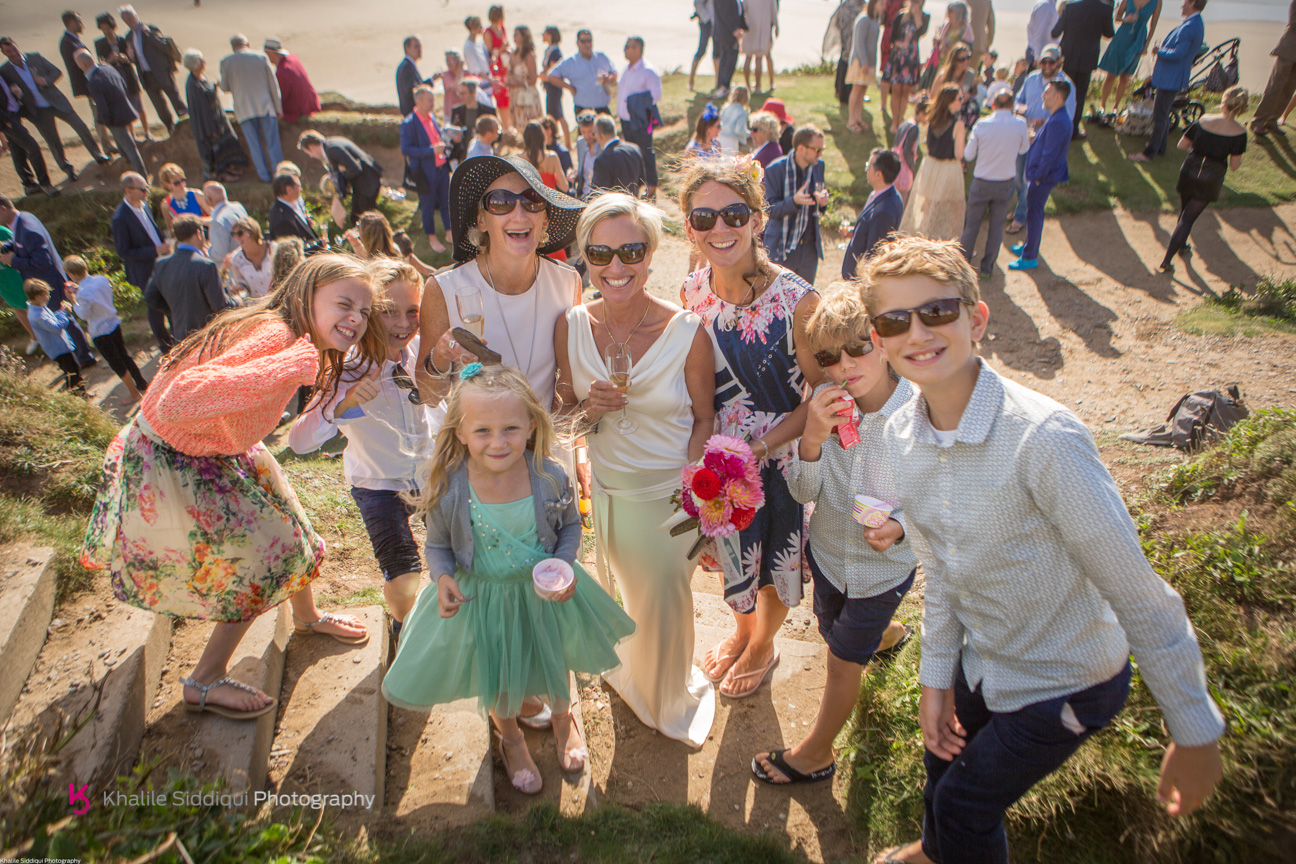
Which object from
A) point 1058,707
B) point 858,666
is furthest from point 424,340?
point 1058,707

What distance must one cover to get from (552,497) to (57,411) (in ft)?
13.3

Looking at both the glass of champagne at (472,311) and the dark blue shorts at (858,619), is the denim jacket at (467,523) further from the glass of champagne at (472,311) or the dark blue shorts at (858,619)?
the dark blue shorts at (858,619)

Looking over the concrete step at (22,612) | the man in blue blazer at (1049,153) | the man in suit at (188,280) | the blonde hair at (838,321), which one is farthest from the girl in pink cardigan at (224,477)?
the man in blue blazer at (1049,153)

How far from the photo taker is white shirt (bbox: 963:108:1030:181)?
27.5 ft

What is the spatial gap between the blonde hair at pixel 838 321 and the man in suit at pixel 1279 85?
13885mm

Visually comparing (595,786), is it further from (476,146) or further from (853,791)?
(476,146)

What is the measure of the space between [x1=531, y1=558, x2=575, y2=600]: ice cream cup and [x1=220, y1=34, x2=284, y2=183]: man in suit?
11.8m

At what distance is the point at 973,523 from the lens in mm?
2002

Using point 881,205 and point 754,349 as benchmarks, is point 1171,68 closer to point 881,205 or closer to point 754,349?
point 881,205

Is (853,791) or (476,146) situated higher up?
(476,146)

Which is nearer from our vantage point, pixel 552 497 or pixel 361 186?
pixel 552 497

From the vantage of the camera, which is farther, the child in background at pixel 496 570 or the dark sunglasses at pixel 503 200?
the dark sunglasses at pixel 503 200

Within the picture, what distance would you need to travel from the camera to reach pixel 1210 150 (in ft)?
27.9

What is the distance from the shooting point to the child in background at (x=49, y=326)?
7383 mm
